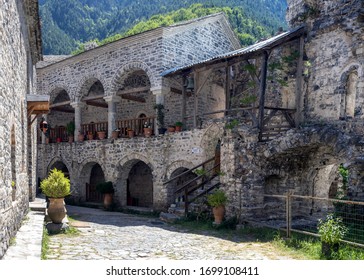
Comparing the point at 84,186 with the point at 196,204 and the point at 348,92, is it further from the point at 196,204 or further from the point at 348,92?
the point at 348,92

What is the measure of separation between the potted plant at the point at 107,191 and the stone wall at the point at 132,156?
0.25m

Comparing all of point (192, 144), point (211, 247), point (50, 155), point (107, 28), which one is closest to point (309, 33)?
point (192, 144)

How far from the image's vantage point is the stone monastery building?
9586mm

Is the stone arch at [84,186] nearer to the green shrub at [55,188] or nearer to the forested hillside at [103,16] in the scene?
the green shrub at [55,188]

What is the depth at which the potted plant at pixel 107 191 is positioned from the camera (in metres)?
16.3

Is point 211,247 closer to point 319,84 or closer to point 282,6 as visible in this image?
point 319,84

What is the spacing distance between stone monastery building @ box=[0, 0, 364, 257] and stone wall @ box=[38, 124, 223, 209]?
0.05 metres

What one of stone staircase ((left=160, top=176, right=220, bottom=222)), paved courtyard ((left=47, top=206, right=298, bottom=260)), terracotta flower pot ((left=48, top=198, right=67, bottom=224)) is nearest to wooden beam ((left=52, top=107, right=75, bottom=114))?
stone staircase ((left=160, top=176, right=220, bottom=222))

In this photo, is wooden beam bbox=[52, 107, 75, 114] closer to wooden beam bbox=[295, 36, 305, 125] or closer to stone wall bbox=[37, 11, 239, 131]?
stone wall bbox=[37, 11, 239, 131]

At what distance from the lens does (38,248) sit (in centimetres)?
621

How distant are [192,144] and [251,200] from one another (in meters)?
3.93

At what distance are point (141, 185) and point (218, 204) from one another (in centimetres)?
Answer: 891

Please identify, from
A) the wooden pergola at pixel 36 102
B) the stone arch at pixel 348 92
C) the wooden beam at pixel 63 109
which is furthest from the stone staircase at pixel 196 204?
the wooden beam at pixel 63 109

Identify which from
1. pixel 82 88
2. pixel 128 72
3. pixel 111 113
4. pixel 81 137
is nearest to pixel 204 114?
pixel 128 72
